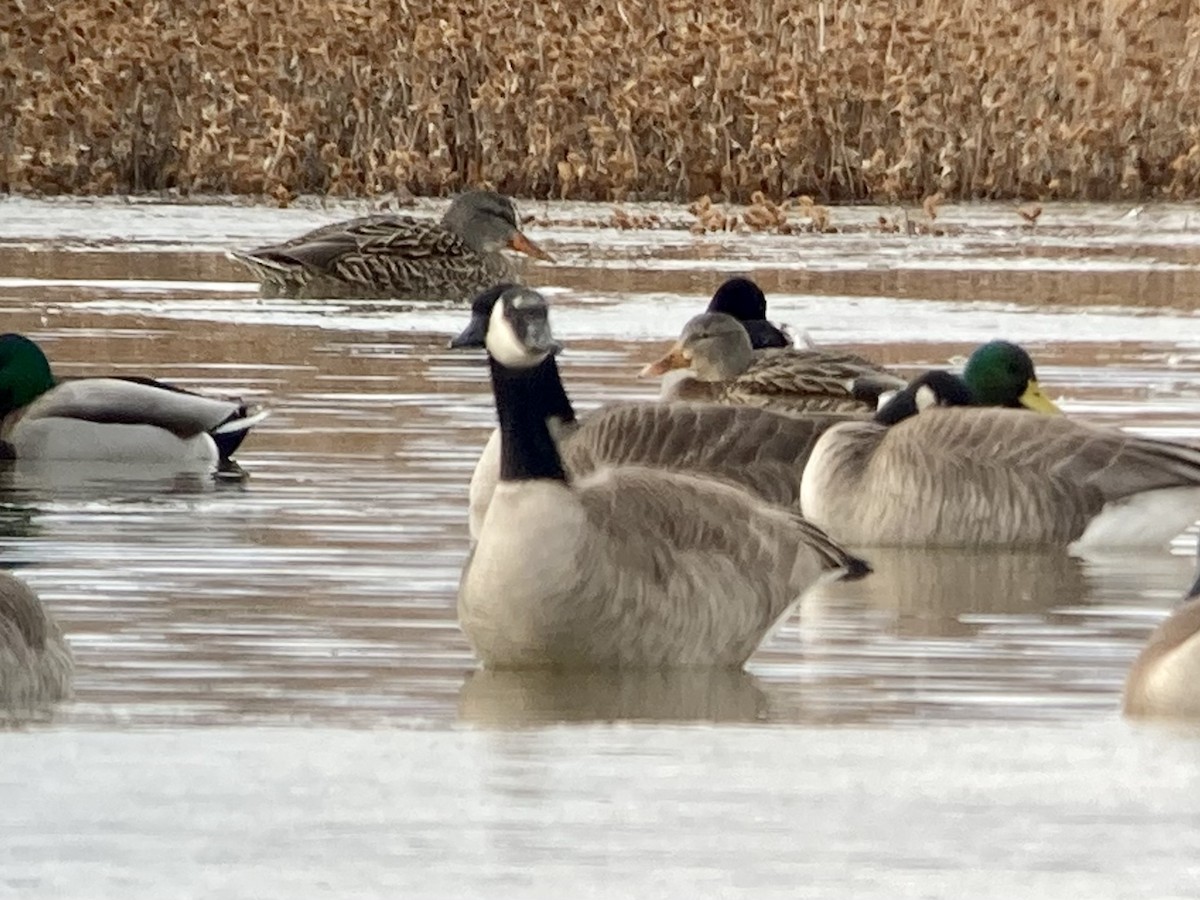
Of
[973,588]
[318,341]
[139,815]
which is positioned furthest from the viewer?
[318,341]

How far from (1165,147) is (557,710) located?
768 inches

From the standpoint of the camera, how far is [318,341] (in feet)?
53.8

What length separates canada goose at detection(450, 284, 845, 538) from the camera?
10.0m

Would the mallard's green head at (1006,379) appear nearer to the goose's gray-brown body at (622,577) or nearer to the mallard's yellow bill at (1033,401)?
the mallard's yellow bill at (1033,401)

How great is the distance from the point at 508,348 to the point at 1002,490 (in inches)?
106

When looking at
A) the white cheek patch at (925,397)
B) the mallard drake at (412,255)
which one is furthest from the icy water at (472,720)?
the mallard drake at (412,255)

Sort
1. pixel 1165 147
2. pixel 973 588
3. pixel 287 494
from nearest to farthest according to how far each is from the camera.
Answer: pixel 973 588 → pixel 287 494 → pixel 1165 147

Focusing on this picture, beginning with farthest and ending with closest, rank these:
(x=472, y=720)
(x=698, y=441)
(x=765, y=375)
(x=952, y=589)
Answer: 1. (x=765, y=375)
2. (x=698, y=441)
3. (x=952, y=589)
4. (x=472, y=720)

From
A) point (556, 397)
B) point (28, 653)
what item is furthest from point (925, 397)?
point (28, 653)

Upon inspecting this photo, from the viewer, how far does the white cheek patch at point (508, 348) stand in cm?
754

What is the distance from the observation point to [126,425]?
11.7m

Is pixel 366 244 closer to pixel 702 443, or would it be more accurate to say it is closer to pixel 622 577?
pixel 702 443

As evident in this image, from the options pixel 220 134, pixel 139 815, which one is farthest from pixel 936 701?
pixel 220 134

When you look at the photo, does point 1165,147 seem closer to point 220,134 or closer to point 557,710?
point 220,134
